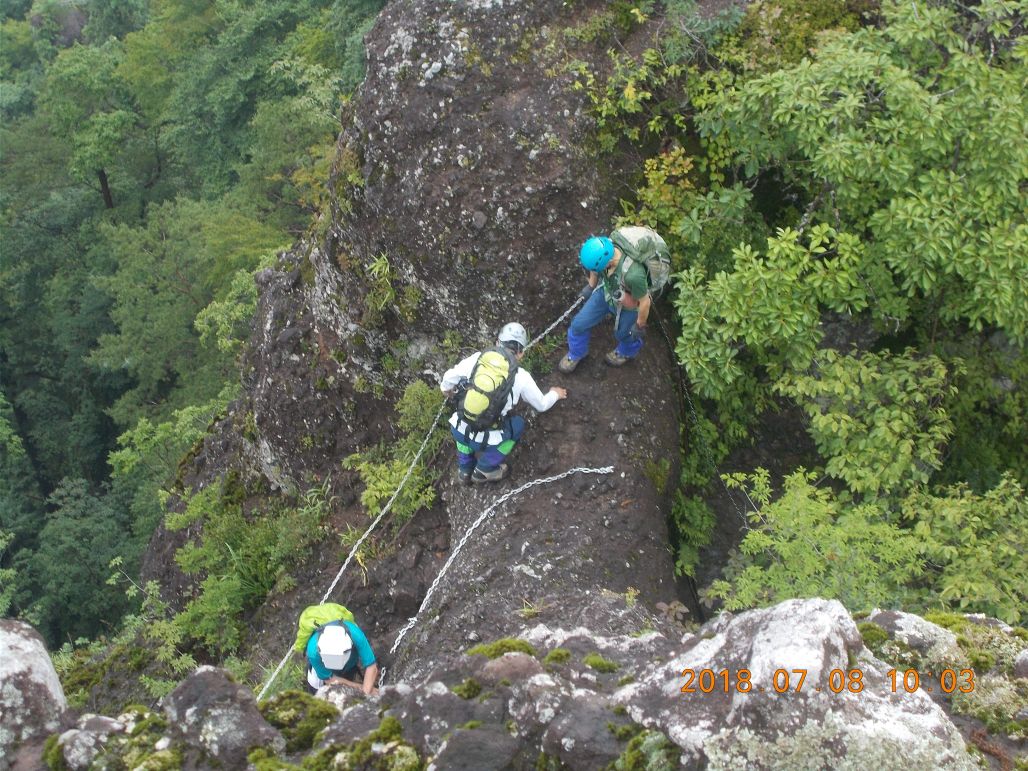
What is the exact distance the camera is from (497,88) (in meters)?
10.1

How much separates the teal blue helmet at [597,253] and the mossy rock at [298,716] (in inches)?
182

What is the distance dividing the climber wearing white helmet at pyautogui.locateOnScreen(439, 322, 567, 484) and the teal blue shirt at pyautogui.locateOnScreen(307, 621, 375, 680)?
7.02ft

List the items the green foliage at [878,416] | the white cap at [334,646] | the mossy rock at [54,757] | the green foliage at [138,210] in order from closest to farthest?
the mossy rock at [54,757] < the white cap at [334,646] < the green foliage at [878,416] < the green foliage at [138,210]

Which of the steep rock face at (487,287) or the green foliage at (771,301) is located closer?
the green foliage at (771,301)

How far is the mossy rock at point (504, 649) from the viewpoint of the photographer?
243 inches

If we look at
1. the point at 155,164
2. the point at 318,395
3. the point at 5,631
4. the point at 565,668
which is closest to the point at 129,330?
the point at 155,164

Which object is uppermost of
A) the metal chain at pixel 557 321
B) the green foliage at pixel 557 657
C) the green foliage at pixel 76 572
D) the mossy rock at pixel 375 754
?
the metal chain at pixel 557 321

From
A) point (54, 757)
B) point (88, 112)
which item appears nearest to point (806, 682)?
point (54, 757)

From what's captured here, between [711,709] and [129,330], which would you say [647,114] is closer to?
[711,709]

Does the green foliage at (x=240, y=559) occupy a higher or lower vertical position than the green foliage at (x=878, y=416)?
lower

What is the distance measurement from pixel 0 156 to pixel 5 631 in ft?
115

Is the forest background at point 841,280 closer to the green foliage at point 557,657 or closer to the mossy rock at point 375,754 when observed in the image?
the green foliage at point 557,657

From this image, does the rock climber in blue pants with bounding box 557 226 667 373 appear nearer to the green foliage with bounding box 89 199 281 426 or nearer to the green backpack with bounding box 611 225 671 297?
the green backpack with bounding box 611 225 671 297

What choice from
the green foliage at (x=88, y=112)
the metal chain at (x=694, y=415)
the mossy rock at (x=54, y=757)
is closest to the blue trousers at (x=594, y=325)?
the metal chain at (x=694, y=415)
